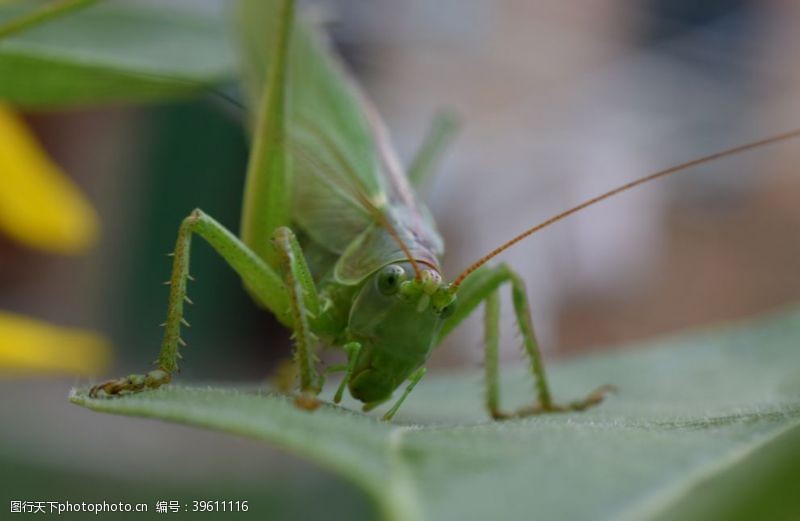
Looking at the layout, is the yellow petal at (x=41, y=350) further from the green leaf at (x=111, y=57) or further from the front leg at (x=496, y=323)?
the front leg at (x=496, y=323)

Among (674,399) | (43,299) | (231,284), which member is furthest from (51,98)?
(43,299)

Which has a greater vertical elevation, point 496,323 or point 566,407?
point 496,323

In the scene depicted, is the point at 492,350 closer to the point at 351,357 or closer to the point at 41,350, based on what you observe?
the point at 351,357

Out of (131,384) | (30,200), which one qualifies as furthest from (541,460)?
(30,200)

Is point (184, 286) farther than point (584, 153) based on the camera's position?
No

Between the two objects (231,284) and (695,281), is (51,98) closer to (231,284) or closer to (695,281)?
(231,284)

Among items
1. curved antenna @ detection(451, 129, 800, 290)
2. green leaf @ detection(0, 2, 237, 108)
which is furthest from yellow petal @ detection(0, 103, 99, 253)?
curved antenna @ detection(451, 129, 800, 290)

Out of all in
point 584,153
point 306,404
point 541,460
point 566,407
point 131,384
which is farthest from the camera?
point 584,153

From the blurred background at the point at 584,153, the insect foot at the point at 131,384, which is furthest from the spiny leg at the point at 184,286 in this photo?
the blurred background at the point at 584,153
